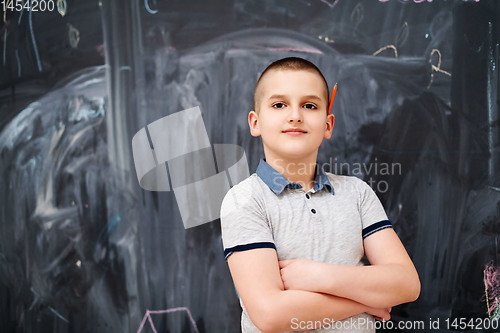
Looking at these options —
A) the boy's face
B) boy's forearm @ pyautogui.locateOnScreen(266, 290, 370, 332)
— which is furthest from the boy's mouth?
boy's forearm @ pyautogui.locateOnScreen(266, 290, 370, 332)

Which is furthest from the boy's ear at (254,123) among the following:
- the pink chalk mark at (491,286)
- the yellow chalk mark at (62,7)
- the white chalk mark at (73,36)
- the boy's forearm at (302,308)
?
the pink chalk mark at (491,286)

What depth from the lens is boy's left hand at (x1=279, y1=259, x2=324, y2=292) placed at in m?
0.92

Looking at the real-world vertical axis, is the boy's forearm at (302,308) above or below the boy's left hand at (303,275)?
below

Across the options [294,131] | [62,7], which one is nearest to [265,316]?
[294,131]

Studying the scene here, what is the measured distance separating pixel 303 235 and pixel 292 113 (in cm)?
33

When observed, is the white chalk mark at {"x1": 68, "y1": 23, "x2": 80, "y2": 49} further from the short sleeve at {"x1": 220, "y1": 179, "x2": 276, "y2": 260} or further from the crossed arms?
the crossed arms

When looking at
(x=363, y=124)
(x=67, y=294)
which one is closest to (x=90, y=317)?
(x=67, y=294)

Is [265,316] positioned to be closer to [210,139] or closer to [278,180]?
[278,180]

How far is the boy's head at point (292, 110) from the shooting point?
103 cm

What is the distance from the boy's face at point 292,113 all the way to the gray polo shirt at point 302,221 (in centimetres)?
9

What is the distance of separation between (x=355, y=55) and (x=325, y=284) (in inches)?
→ 37.4

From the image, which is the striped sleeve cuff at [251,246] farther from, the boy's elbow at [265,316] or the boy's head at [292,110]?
the boy's head at [292,110]

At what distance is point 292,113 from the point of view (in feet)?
3.35

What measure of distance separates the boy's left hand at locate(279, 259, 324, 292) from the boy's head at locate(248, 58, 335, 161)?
0.30 meters
